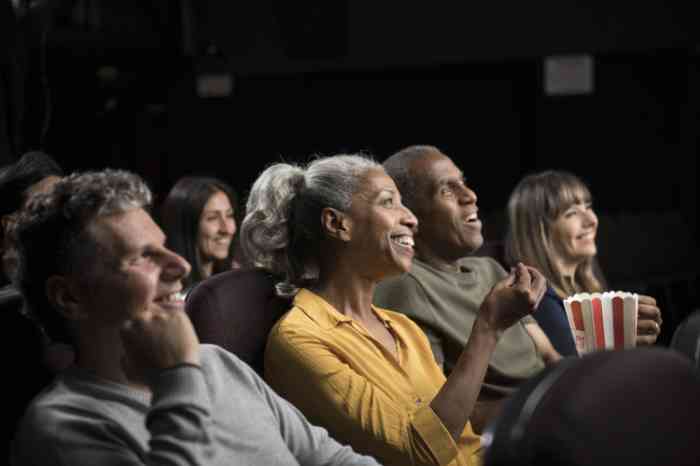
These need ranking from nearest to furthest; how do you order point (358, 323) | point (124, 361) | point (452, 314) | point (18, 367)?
point (124, 361), point (18, 367), point (358, 323), point (452, 314)

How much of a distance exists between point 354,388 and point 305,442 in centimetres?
26

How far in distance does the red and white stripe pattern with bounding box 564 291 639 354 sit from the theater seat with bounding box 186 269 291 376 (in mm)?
648

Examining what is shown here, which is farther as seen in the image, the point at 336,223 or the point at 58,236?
the point at 336,223

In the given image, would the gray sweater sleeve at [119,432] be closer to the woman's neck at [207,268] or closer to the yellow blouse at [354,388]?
the yellow blouse at [354,388]

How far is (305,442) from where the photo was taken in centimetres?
172

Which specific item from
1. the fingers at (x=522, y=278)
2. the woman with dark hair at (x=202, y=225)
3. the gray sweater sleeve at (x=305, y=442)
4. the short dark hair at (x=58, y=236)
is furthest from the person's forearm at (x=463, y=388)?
the woman with dark hair at (x=202, y=225)

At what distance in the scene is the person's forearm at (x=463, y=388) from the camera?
77.9 inches

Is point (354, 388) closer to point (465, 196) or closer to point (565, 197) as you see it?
point (465, 196)

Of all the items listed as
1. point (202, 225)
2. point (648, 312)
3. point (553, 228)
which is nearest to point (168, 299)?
point (648, 312)

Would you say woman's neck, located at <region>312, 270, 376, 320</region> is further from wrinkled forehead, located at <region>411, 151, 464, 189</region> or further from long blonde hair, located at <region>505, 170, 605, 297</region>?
long blonde hair, located at <region>505, 170, 605, 297</region>

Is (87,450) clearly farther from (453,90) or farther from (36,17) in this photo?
(453,90)

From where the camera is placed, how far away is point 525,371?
2.72m

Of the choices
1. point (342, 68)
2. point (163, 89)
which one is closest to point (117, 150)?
point (163, 89)

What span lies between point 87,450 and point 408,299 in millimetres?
1295
